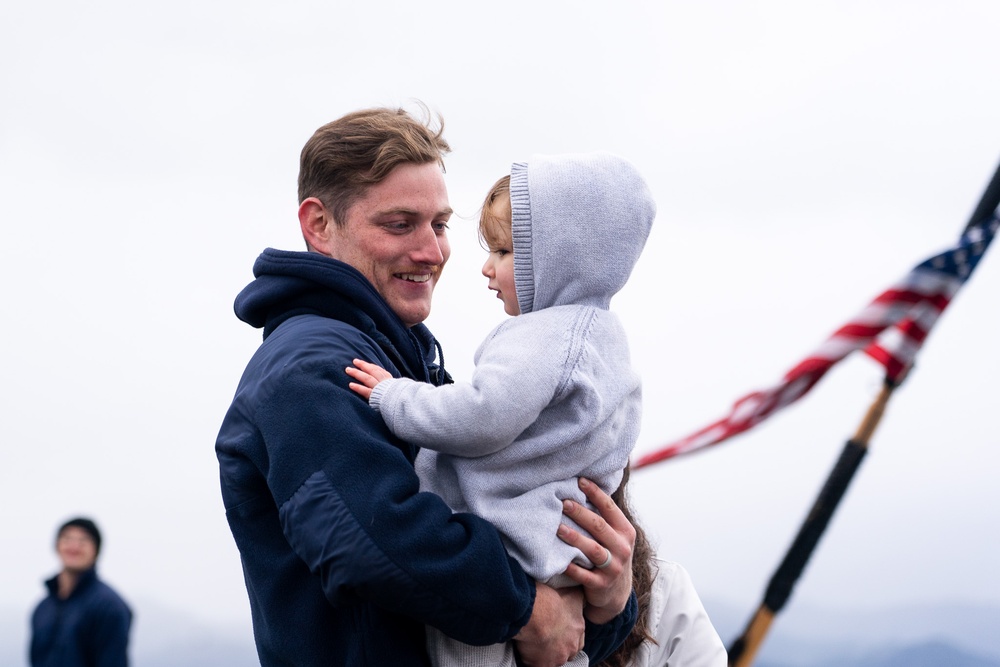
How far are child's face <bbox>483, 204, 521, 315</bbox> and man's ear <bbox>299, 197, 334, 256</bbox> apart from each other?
469mm

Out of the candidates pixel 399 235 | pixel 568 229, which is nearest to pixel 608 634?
pixel 568 229

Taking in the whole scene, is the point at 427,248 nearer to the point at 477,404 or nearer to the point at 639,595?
the point at 477,404

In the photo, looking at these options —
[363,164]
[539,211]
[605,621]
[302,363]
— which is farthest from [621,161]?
[605,621]

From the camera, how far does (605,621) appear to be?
2.80 metres

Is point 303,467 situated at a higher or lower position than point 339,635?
higher

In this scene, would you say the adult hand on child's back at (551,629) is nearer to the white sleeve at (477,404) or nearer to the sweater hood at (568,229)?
the white sleeve at (477,404)

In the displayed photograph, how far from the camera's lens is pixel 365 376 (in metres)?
2.51

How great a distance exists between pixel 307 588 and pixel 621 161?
45.8 inches

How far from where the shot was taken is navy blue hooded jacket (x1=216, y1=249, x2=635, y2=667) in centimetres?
234

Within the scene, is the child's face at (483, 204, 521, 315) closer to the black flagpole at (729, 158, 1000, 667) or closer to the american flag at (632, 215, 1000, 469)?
the american flag at (632, 215, 1000, 469)

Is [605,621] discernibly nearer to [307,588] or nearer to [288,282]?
[307,588]

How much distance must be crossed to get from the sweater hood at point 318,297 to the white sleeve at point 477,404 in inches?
12.5

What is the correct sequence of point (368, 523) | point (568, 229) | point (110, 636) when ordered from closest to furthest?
1. point (368, 523)
2. point (568, 229)
3. point (110, 636)

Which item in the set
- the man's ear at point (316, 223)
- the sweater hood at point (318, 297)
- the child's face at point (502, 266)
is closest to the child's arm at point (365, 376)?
the sweater hood at point (318, 297)
